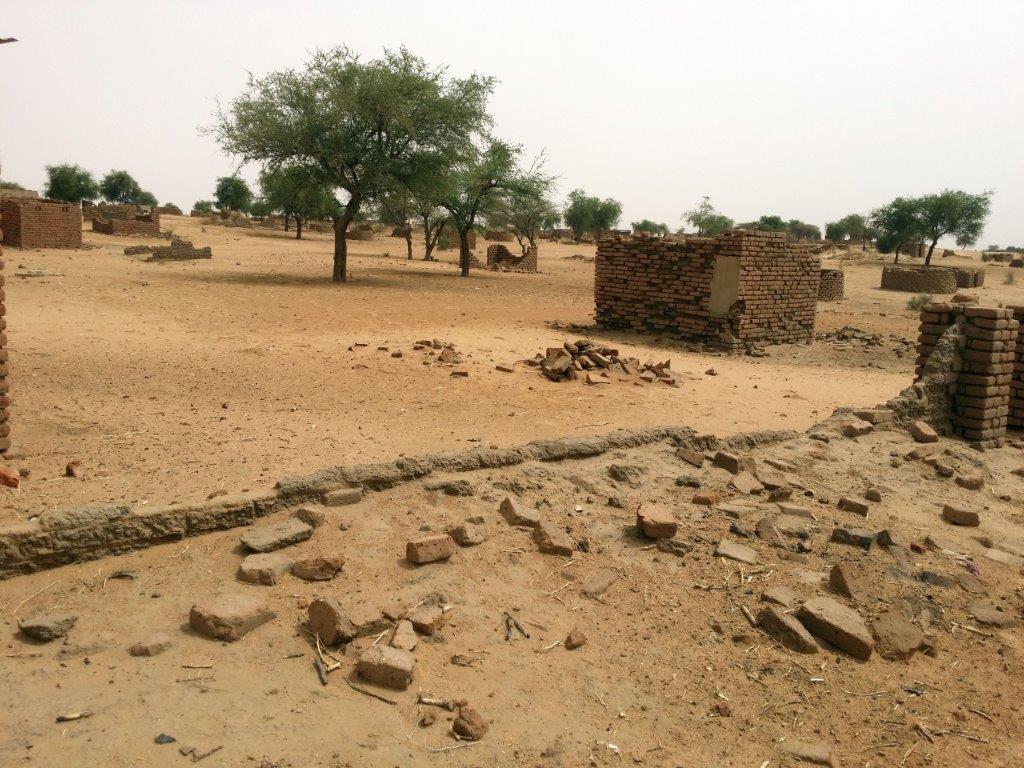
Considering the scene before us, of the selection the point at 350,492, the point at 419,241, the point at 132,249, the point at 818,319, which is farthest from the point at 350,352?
the point at 419,241

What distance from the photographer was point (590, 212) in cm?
5975

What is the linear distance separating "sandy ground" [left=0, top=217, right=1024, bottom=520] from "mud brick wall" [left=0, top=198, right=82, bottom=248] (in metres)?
4.31

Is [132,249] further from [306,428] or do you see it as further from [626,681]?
[626,681]

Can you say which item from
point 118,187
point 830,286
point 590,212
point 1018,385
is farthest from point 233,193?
point 1018,385

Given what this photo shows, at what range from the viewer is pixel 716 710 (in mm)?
3305

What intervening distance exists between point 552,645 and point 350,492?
5.06 feet

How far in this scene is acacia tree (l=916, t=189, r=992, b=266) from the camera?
4200 cm

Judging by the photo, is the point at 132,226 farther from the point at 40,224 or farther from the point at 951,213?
the point at 951,213

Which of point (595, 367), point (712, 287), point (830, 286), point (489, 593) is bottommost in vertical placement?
point (489, 593)

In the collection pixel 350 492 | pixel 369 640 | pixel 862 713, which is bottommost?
pixel 862 713

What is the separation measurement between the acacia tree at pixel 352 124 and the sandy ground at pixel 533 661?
1670 cm

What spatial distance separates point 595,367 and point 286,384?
3.75m

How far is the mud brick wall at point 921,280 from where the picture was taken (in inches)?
1065

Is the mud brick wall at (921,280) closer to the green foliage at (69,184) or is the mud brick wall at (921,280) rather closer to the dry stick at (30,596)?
the dry stick at (30,596)
